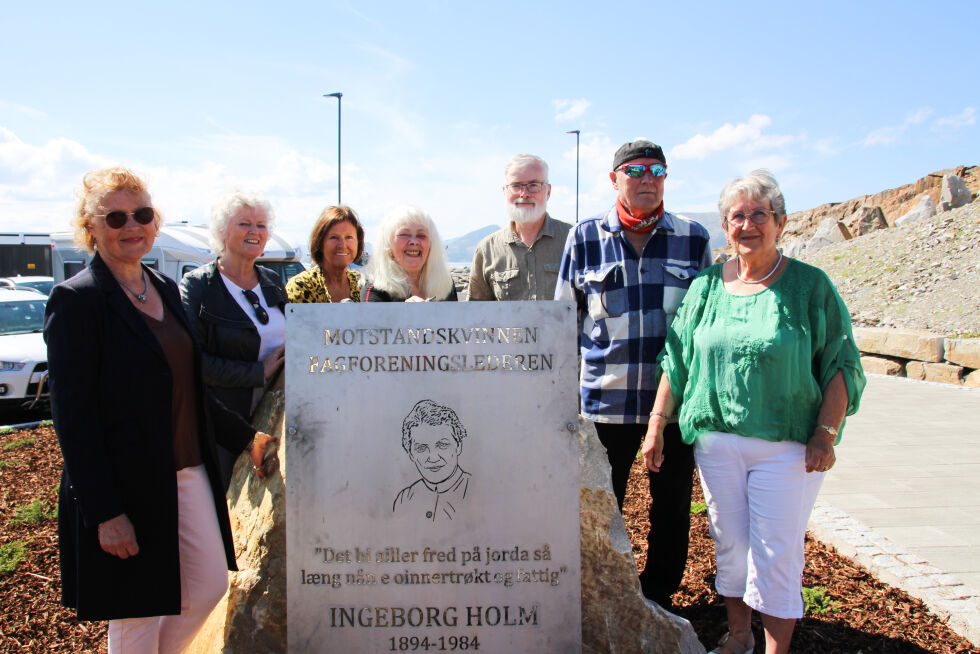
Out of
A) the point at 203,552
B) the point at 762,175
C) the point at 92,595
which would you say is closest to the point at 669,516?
the point at 762,175

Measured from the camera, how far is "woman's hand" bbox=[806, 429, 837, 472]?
2545mm

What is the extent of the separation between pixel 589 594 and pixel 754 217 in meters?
1.64

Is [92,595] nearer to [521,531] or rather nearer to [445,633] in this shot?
[445,633]

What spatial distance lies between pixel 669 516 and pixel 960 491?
11.1 ft

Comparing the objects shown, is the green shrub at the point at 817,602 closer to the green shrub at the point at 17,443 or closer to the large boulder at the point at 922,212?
the green shrub at the point at 17,443

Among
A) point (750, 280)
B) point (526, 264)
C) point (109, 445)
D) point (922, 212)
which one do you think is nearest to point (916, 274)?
point (922, 212)

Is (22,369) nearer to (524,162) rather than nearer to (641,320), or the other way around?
(524,162)

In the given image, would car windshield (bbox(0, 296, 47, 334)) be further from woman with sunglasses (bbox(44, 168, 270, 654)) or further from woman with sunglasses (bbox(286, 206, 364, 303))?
woman with sunglasses (bbox(44, 168, 270, 654))

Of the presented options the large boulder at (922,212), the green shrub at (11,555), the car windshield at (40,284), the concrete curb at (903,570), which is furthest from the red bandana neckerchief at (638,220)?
the large boulder at (922,212)

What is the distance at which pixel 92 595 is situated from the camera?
221 cm

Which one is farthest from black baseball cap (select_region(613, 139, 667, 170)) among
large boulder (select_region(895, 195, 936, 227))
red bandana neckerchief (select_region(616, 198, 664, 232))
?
large boulder (select_region(895, 195, 936, 227))

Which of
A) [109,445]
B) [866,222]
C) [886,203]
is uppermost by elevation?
[886,203]

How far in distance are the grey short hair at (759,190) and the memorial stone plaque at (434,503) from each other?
94 centimetres

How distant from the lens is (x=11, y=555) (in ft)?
13.4
